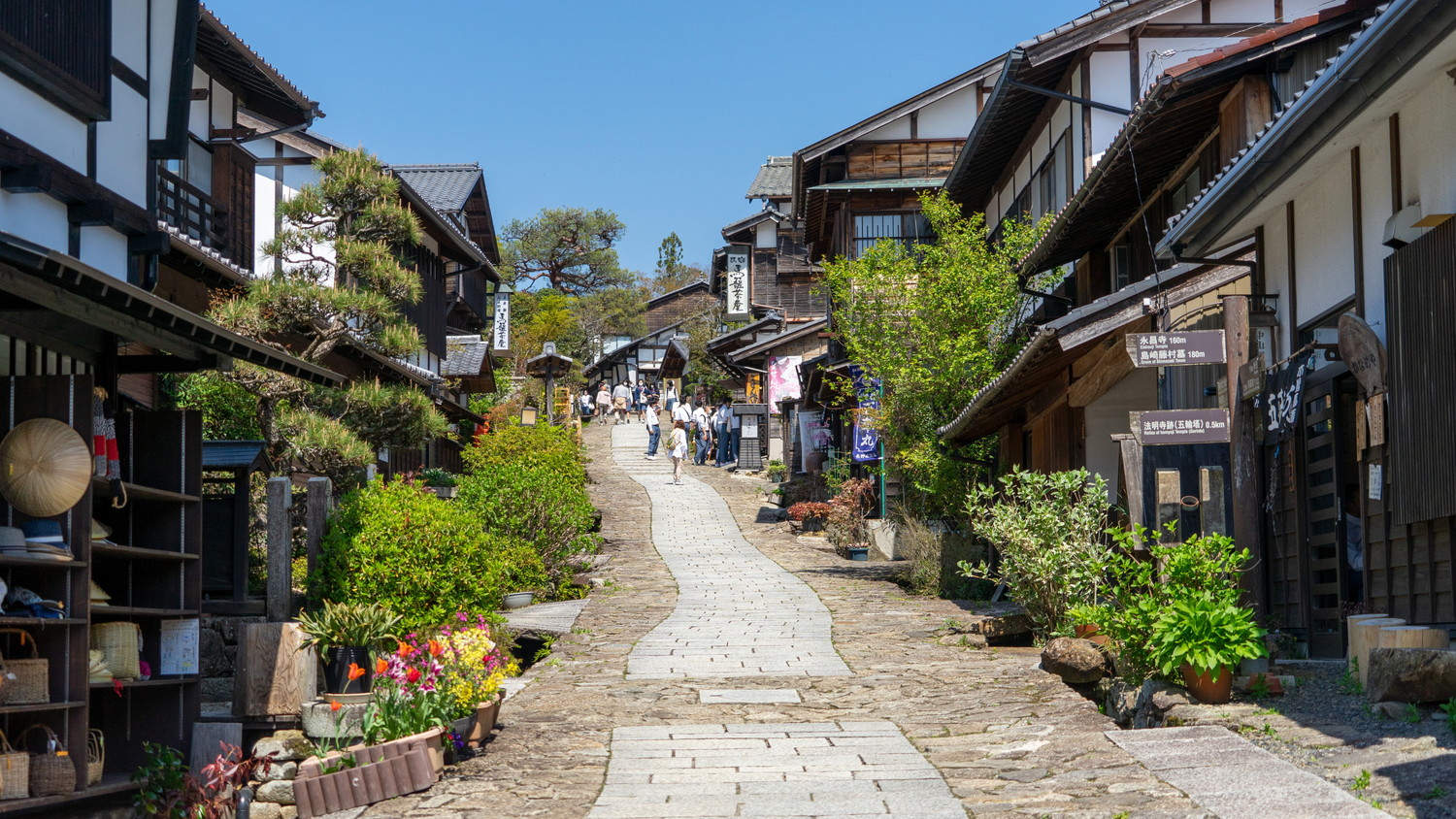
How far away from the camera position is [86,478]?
27.1 ft

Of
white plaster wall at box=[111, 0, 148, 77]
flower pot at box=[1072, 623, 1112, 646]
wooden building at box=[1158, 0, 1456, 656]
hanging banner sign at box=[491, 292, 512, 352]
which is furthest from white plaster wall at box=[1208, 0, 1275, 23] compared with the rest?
hanging banner sign at box=[491, 292, 512, 352]

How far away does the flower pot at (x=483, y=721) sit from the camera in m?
9.20

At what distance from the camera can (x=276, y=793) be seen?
10336mm

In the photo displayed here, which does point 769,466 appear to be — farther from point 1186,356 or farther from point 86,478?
point 86,478

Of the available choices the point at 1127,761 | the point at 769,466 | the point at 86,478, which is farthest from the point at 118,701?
the point at 769,466

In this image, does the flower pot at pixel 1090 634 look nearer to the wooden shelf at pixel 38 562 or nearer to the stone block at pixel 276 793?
the stone block at pixel 276 793

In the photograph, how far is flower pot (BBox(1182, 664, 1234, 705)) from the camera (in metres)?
8.70

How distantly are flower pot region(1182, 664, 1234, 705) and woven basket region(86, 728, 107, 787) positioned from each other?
742 cm

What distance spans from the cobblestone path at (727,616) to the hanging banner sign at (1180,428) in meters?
3.92

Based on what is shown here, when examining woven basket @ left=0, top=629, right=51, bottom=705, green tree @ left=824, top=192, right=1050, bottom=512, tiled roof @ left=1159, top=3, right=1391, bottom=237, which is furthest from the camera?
green tree @ left=824, top=192, right=1050, bottom=512

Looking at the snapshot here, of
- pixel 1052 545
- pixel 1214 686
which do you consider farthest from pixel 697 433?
pixel 1214 686

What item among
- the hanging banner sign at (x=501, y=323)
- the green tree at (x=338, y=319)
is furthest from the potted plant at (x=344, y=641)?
the hanging banner sign at (x=501, y=323)

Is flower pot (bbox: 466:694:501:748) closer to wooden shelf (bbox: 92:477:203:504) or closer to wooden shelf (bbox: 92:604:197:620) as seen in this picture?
wooden shelf (bbox: 92:604:197:620)

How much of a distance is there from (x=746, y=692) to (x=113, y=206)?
684cm
